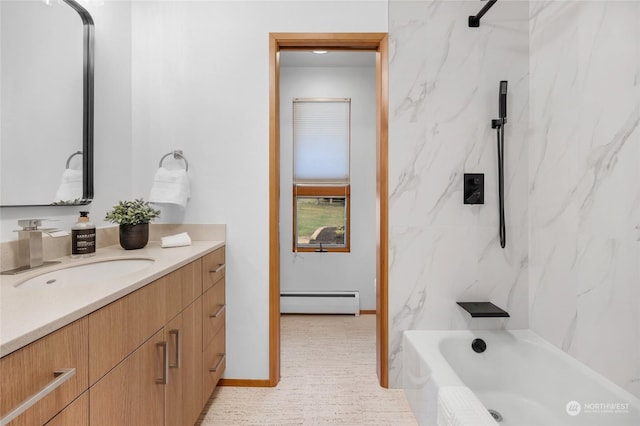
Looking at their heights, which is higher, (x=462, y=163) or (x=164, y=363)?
(x=462, y=163)

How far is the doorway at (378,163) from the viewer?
2047 millimetres

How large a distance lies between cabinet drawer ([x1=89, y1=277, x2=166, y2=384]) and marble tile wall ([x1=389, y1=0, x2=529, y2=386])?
1349mm

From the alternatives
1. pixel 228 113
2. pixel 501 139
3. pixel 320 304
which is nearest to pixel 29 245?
pixel 228 113

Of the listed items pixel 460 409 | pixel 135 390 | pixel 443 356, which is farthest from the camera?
pixel 443 356

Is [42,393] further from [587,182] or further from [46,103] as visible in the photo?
[587,182]

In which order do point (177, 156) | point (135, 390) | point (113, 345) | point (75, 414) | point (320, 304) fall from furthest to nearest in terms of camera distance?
point (320, 304)
point (177, 156)
point (135, 390)
point (113, 345)
point (75, 414)

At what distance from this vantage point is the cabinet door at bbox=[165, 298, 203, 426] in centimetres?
130

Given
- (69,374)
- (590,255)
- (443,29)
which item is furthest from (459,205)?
(69,374)

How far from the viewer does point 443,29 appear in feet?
6.59

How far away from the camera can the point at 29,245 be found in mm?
1299

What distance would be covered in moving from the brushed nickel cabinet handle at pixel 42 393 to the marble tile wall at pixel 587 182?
1.87 metres

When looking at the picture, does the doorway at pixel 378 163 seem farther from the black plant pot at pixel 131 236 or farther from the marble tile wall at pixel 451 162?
the black plant pot at pixel 131 236

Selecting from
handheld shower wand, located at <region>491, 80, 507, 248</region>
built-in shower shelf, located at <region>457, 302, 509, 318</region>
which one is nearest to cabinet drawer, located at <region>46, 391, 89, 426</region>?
built-in shower shelf, located at <region>457, 302, 509, 318</region>

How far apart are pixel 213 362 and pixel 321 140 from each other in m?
2.38
